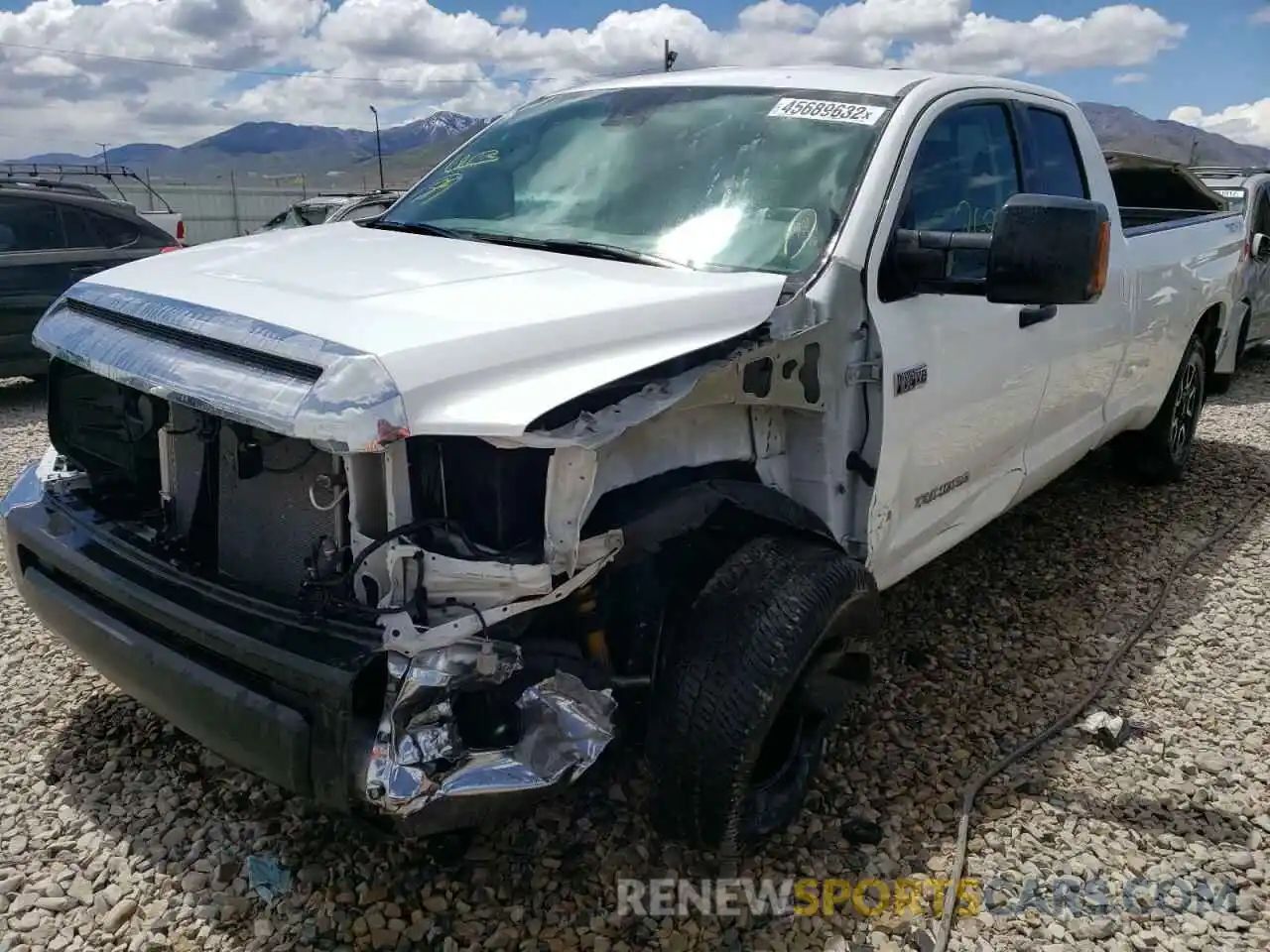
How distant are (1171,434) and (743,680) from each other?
423 centimetres

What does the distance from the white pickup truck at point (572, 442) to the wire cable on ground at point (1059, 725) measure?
439mm

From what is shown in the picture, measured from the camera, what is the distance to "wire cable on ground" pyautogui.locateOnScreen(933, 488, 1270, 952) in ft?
8.46

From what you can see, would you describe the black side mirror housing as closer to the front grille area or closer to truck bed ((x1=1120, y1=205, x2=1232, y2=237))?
the front grille area

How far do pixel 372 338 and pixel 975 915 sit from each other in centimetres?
195

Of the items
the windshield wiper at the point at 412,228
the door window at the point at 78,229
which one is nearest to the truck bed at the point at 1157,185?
the windshield wiper at the point at 412,228

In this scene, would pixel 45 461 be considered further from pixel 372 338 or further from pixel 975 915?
pixel 975 915

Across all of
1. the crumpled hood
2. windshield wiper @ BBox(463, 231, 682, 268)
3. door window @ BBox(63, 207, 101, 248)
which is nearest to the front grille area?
the crumpled hood

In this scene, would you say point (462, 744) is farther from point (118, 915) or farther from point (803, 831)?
point (803, 831)

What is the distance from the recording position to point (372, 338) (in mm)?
2072

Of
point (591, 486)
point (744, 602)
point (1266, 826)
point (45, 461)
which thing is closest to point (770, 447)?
point (744, 602)

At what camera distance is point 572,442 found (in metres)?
2.05

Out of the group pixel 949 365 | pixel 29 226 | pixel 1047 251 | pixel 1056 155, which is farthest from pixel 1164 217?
pixel 29 226

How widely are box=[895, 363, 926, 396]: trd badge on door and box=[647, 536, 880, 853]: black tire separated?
1.64ft

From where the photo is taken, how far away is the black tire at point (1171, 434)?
5621mm
